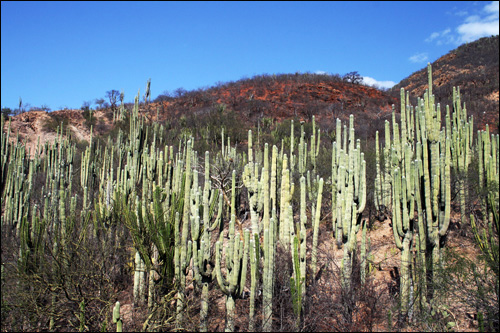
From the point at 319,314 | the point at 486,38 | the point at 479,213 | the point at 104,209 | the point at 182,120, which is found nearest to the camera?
the point at 319,314

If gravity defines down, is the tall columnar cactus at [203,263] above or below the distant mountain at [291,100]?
below

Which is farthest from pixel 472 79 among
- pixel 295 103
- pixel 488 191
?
pixel 488 191

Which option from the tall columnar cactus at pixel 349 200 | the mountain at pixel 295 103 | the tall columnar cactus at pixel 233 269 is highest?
the mountain at pixel 295 103

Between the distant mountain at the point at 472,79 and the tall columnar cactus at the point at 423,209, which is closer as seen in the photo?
the tall columnar cactus at the point at 423,209

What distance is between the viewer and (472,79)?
2570 cm

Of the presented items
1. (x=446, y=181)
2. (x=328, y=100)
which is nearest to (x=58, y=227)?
(x=446, y=181)

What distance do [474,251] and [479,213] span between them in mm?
1631

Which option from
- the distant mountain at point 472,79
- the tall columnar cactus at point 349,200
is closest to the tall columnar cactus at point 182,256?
the tall columnar cactus at point 349,200

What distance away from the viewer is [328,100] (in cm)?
2636

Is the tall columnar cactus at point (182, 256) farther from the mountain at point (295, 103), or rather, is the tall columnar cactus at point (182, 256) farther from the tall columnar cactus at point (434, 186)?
the mountain at point (295, 103)

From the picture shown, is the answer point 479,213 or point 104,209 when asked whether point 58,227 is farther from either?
point 479,213

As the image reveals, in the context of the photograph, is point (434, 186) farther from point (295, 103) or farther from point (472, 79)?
point (472, 79)

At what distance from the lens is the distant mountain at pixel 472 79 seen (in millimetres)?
20188

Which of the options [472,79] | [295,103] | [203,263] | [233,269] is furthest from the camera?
[295,103]
